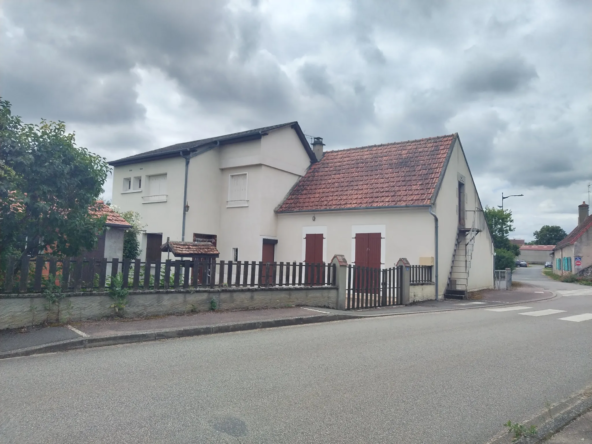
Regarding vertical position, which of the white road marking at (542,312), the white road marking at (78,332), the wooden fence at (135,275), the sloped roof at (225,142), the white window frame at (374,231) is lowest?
the white road marking at (542,312)

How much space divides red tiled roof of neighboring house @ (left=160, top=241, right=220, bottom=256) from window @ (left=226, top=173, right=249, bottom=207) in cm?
745

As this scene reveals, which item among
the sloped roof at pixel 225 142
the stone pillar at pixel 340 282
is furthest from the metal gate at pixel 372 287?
the sloped roof at pixel 225 142

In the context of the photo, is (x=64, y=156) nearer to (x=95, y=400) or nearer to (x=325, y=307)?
(x=95, y=400)

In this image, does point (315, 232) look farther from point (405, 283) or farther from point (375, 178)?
point (405, 283)

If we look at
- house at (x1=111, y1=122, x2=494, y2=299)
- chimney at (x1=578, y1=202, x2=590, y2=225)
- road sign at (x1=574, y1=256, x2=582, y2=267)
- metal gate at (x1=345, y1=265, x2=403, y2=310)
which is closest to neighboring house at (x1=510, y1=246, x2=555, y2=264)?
chimney at (x1=578, y1=202, x2=590, y2=225)

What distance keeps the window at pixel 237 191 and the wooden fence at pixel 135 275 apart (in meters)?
9.03

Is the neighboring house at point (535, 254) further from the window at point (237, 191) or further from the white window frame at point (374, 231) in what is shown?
the window at point (237, 191)

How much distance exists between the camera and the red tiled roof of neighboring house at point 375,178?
18.9 metres

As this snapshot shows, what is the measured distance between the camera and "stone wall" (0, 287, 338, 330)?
8039 mm

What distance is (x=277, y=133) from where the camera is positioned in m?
21.6

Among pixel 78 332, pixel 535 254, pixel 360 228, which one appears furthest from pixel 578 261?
pixel 535 254

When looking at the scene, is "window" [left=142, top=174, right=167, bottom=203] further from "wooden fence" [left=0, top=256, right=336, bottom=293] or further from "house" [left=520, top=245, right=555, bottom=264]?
"house" [left=520, top=245, right=555, bottom=264]

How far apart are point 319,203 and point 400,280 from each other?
6.43 m

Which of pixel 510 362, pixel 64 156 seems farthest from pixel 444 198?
pixel 64 156
